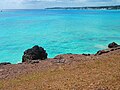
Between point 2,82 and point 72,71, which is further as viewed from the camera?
point 72,71

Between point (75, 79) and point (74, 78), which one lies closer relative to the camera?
point (75, 79)

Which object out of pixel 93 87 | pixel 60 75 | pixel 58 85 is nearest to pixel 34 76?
pixel 60 75

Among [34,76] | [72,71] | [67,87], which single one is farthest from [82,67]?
[67,87]

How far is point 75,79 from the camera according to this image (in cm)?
1059

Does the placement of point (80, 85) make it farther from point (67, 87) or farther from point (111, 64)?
point (111, 64)

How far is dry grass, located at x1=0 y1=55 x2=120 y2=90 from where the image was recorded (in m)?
9.61

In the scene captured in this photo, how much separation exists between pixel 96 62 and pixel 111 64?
1.03 m

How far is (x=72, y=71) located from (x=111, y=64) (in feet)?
6.83

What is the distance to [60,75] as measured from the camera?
37.9 ft

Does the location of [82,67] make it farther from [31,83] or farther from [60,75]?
[31,83]

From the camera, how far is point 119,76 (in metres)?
10.4

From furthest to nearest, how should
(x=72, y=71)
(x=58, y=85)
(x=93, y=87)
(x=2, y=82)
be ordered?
1. (x=72, y=71)
2. (x=2, y=82)
3. (x=58, y=85)
4. (x=93, y=87)

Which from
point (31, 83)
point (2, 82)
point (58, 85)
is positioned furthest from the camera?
point (2, 82)

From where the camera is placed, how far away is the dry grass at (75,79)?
31.5ft
